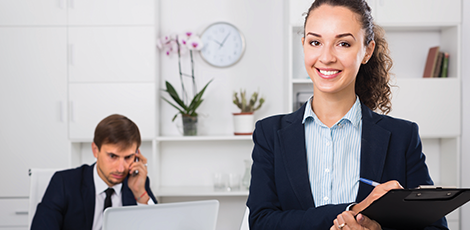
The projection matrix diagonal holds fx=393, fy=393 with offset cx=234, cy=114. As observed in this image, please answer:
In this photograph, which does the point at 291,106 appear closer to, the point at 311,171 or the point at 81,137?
the point at 81,137

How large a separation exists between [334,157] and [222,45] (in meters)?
2.13

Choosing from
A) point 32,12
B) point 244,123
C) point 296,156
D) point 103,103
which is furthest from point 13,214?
point 296,156

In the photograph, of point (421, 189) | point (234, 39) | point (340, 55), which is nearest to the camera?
point (421, 189)

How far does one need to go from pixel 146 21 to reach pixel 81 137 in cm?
93

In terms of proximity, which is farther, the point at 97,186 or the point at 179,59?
the point at 179,59

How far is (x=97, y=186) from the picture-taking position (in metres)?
1.92

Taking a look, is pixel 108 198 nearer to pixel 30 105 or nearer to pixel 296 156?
pixel 296 156

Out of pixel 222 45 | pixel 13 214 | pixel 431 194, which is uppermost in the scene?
pixel 222 45

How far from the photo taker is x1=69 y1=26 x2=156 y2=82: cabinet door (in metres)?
2.74

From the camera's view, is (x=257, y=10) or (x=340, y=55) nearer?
(x=340, y=55)

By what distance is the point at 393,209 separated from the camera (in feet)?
2.73

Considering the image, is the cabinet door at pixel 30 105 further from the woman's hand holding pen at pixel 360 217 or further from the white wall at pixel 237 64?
the woman's hand holding pen at pixel 360 217

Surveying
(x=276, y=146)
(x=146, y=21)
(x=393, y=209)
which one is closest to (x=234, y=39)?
(x=146, y=21)

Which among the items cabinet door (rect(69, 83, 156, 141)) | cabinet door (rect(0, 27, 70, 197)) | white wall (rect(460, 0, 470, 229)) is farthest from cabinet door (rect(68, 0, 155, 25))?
white wall (rect(460, 0, 470, 229))
